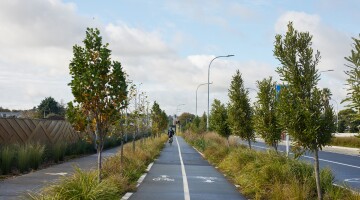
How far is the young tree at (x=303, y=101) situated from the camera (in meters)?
9.93

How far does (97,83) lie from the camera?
38.1 ft

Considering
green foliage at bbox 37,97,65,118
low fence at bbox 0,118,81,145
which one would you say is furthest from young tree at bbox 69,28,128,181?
green foliage at bbox 37,97,65,118

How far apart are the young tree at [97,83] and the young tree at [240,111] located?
9881 mm

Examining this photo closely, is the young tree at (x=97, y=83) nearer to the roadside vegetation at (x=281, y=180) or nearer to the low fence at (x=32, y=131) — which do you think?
the roadside vegetation at (x=281, y=180)

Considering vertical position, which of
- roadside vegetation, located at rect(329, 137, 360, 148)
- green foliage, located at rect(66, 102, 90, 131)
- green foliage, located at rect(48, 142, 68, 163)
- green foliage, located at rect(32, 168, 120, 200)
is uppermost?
green foliage, located at rect(66, 102, 90, 131)

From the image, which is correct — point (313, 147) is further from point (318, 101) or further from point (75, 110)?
point (75, 110)

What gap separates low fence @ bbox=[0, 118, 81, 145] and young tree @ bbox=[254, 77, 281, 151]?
401 inches

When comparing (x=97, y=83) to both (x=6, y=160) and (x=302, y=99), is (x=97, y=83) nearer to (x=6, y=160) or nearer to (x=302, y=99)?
(x=302, y=99)

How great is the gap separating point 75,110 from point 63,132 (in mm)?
17271

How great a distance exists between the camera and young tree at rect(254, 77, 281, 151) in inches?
659

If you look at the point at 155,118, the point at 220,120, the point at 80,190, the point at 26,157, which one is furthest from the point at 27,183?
the point at 155,118

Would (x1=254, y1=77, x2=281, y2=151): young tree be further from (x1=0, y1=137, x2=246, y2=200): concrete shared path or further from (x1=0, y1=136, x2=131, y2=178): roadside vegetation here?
(x1=0, y1=136, x2=131, y2=178): roadside vegetation

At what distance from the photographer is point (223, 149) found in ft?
79.7

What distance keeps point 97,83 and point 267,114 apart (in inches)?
292
